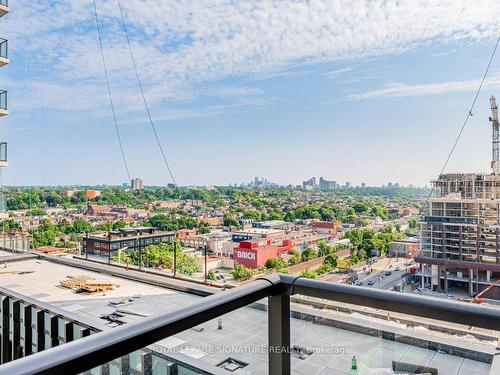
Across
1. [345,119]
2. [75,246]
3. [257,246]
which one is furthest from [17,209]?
[345,119]

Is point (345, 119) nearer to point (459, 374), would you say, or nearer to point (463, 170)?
point (463, 170)

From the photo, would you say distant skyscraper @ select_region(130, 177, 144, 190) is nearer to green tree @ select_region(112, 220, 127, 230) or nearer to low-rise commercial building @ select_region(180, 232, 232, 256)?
green tree @ select_region(112, 220, 127, 230)

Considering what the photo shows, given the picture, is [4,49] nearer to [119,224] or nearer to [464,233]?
[119,224]

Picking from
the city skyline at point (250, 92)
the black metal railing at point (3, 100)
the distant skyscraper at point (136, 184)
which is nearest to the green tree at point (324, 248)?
the city skyline at point (250, 92)

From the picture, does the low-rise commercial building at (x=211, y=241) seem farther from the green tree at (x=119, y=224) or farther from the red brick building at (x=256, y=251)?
the green tree at (x=119, y=224)

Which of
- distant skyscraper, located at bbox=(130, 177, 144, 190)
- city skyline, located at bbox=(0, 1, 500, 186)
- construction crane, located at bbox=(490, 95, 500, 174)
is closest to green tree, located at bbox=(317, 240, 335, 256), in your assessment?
city skyline, located at bbox=(0, 1, 500, 186)
